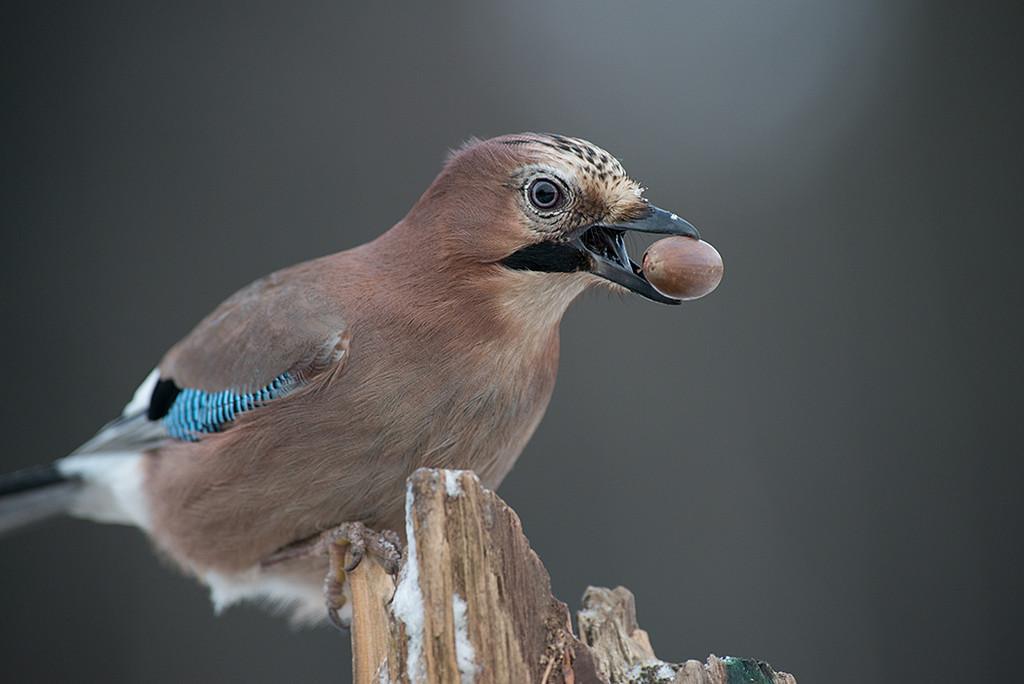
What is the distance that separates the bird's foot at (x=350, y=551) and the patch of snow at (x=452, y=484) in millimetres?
705

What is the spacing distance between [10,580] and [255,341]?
249 centimetres

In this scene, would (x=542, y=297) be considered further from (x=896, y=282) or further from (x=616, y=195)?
(x=896, y=282)

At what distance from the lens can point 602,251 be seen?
8.52ft

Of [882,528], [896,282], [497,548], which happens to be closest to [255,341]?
[497,548]

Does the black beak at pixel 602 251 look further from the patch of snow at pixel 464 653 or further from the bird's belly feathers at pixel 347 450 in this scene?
the patch of snow at pixel 464 653

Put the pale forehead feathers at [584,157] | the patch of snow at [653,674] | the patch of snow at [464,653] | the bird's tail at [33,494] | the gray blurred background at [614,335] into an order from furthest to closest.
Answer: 1. the gray blurred background at [614,335]
2. the bird's tail at [33,494]
3. the pale forehead feathers at [584,157]
4. the patch of snow at [653,674]
5. the patch of snow at [464,653]

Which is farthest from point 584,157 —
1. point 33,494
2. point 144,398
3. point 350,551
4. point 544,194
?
point 33,494

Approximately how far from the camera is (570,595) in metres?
4.38

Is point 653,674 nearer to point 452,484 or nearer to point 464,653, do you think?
point 464,653

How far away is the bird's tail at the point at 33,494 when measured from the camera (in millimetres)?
3840

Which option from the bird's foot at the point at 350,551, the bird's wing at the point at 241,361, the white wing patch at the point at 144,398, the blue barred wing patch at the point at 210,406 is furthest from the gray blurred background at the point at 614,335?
the bird's foot at the point at 350,551

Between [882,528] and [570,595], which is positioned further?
[882,528]

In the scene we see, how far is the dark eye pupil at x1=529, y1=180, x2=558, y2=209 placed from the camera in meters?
2.53

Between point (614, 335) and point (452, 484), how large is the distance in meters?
3.34
